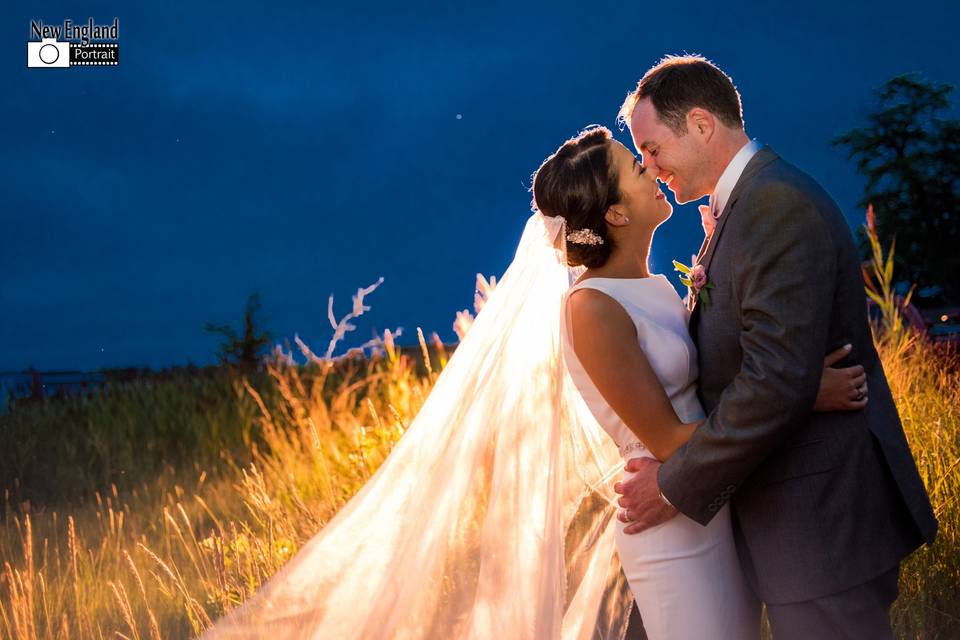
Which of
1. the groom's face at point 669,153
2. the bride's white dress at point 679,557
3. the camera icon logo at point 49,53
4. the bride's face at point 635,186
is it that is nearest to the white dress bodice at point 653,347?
the bride's white dress at point 679,557

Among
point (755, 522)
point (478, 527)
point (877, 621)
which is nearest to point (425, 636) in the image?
point (478, 527)

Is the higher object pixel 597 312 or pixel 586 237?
pixel 586 237

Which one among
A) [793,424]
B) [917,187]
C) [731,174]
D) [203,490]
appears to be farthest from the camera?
[917,187]

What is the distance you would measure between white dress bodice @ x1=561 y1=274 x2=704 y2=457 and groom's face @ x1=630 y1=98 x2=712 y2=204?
33 centimetres

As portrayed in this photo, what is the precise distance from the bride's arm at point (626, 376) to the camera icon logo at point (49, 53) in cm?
775

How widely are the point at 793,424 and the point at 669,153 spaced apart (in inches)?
39.1

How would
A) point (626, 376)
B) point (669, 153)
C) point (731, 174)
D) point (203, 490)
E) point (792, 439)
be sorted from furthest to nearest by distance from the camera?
point (203, 490), point (669, 153), point (731, 174), point (626, 376), point (792, 439)

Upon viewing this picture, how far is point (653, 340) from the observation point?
8.85 feet

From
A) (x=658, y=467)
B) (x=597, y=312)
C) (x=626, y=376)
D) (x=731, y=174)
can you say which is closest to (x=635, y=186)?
(x=731, y=174)

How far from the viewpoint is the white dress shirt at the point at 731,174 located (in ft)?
8.94

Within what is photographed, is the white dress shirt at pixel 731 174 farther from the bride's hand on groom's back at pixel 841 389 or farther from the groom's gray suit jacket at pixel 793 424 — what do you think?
the bride's hand on groom's back at pixel 841 389

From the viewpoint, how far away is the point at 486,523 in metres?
2.91

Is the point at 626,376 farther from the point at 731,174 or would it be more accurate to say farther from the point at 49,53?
the point at 49,53

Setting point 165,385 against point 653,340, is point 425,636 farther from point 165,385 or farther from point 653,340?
point 165,385
